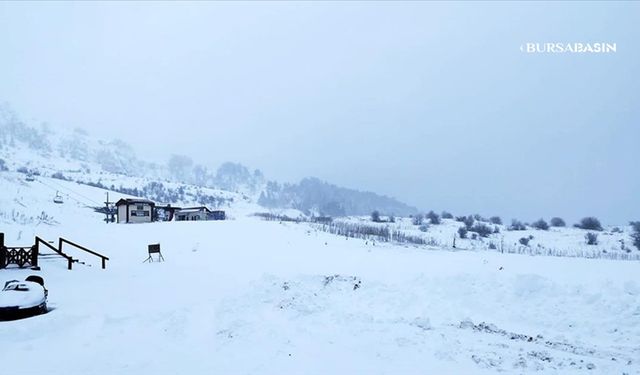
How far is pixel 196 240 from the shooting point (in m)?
33.7

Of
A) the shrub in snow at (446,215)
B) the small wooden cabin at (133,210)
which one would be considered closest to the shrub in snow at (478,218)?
the shrub in snow at (446,215)

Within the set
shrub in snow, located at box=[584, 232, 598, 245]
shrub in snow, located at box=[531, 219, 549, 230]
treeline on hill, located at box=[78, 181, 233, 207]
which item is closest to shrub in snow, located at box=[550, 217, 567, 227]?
shrub in snow, located at box=[531, 219, 549, 230]

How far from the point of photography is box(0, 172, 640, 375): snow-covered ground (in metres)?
9.74

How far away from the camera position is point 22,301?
40.9ft

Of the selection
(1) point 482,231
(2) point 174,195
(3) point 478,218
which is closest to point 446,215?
(3) point 478,218

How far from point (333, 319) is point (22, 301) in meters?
9.87

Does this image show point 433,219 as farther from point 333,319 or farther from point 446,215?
point 333,319

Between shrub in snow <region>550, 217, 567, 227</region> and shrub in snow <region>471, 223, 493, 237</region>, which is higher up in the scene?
shrub in snow <region>550, 217, 567, 227</region>

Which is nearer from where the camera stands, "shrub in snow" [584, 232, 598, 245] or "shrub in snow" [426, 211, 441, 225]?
"shrub in snow" [584, 232, 598, 245]

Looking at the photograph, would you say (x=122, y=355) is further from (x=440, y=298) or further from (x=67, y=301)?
(x=440, y=298)

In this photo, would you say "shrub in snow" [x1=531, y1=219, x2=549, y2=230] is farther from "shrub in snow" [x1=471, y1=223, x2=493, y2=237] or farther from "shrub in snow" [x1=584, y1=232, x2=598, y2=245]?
"shrub in snow" [x1=584, y1=232, x2=598, y2=245]

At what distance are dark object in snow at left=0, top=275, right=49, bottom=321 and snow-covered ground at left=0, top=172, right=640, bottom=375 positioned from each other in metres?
0.67

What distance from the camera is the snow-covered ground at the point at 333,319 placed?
383 inches

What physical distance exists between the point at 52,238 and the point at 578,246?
5466 centimetres
